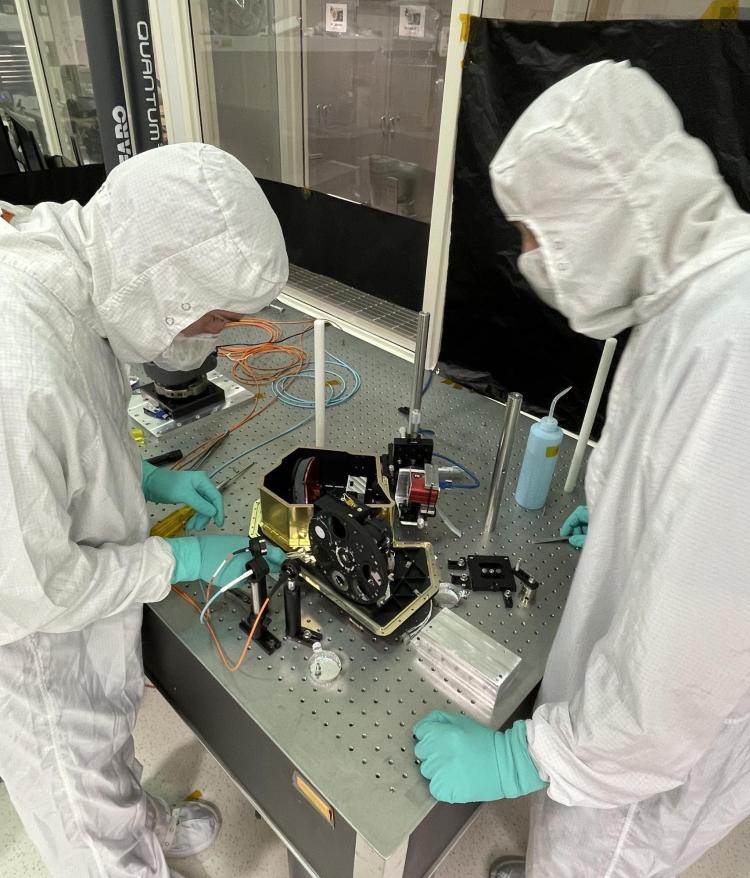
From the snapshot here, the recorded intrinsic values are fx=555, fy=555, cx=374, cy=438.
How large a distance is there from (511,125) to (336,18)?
1085mm

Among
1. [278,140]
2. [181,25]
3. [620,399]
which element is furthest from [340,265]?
[620,399]

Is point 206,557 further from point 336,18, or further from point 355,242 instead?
point 336,18

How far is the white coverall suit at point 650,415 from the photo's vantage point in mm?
521

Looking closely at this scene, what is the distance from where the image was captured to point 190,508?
1127 millimetres

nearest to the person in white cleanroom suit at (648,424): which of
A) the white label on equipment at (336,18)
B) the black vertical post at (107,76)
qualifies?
the black vertical post at (107,76)

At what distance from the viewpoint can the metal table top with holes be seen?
72 cm

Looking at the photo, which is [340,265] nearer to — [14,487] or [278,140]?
[278,140]

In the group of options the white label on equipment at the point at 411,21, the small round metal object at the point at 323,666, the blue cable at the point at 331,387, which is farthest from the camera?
the white label on equipment at the point at 411,21

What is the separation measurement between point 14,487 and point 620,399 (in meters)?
0.74

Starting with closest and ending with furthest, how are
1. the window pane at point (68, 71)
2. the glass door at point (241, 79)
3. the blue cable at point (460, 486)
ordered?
the blue cable at point (460, 486)
the glass door at point (241, 79)
the window pane at point (68, 71)

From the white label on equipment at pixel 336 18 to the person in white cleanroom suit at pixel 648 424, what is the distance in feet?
5.63


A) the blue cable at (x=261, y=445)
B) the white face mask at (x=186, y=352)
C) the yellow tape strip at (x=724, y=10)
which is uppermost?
the yellow tape strip at (x=724, y=10)

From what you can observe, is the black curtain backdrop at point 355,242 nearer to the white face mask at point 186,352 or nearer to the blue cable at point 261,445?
the blue cable at point 261,445

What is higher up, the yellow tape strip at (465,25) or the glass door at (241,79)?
the yellow tape strip at (465,25)
